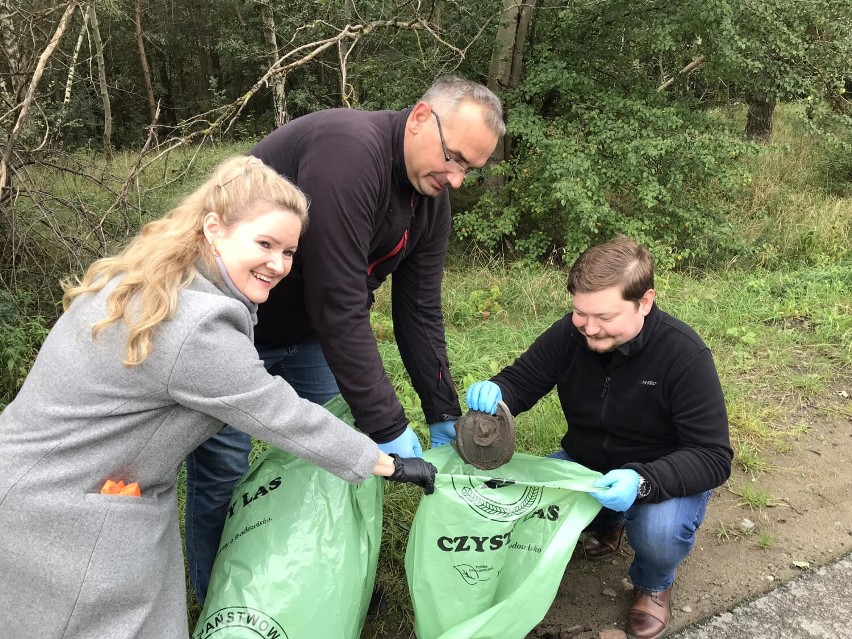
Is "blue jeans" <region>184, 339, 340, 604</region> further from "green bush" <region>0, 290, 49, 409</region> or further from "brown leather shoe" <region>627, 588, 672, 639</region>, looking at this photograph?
"green bush" <region>0, 290, 49, 409</region>

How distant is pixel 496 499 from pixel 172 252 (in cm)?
111

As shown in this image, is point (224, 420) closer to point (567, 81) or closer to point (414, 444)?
point (414, 444)

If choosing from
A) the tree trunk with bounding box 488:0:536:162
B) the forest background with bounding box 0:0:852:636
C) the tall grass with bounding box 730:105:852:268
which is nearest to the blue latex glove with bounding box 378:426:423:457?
the forest background with bounding box 0:0:852:636

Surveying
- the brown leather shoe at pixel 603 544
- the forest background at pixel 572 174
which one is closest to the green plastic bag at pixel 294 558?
the brown leather shoe at pixel 603 544

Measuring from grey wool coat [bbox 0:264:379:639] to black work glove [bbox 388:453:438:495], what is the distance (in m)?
0.36

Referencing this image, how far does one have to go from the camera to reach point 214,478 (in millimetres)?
2080

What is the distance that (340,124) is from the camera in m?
1.78

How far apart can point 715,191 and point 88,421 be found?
20.6 ft

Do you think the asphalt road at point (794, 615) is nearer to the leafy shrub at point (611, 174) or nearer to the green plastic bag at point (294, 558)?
the green plastic bag at point (294, 558)

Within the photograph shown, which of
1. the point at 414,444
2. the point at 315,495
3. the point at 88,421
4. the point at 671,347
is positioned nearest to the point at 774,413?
the point at 671,347

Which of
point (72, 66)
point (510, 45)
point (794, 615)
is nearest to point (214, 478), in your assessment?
point (794, 615)

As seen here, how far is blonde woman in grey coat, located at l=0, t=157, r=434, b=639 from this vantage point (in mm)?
1377

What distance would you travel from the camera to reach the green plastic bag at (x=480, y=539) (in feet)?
6.18

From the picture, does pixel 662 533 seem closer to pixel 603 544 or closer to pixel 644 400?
pixel 644 400
